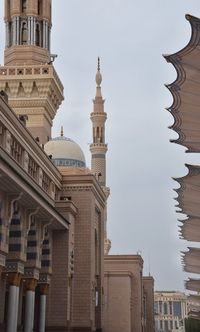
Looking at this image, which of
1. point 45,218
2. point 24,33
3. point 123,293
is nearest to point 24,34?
point 24,33

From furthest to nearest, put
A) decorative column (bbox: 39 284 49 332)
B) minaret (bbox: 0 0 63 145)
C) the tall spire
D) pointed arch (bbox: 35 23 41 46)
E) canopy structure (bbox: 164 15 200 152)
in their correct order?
the tall spire < pointed arch (bbox: 35 23 41 46) < minaret (bbox: 0 0 63 145) < decorative column (bbox: 39 284 49 332) < canopy structure (bbox: 164 15 200 152)

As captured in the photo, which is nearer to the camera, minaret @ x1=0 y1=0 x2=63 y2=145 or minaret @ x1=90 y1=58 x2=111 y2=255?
minaret @ x1=0 y1=0 x2=63 y2=145

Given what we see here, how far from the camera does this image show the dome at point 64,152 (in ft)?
97.8

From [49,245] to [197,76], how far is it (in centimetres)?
1373

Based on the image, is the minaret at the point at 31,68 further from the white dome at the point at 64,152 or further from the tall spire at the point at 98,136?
the tall spire at the point at 98,136

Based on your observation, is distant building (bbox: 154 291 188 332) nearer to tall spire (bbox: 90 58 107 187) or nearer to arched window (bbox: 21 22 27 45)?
tall spire (bbox: 90 58 107 187)

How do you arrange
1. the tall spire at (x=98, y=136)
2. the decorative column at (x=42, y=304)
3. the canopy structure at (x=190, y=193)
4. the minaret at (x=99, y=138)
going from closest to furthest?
the canopy structure at (x=190, y=193), the decorative column at (x=42, y=304), the minaret at (x=99, y=138), the tall spire at (x=98, y=136)

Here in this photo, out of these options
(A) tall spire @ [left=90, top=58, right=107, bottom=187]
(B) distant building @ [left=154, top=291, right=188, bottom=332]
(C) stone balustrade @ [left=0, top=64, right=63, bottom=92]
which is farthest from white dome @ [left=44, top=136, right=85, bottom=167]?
(B) distant building @ [left=154, top=291, right=188, bottom=332]

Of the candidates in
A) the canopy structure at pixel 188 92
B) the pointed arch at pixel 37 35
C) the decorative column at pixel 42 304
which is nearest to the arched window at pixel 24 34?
the pointed arch at pixel 37 35

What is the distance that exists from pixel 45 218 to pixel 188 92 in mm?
10837

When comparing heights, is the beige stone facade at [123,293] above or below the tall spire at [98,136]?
below

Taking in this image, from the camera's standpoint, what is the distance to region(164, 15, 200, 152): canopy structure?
10.7 metres

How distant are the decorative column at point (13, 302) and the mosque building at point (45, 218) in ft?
0.10

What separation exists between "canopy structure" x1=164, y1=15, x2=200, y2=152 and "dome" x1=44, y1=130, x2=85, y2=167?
16.4 metres
